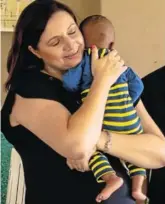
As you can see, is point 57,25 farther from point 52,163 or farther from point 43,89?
point 52,163

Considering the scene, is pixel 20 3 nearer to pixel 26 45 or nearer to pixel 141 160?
pixel 26 45

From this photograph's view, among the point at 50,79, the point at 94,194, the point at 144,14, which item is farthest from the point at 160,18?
the point at 94,194

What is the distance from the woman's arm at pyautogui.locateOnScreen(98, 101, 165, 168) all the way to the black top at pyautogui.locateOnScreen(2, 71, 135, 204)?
0.05 meters

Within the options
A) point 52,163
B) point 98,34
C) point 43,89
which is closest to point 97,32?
point 98,34

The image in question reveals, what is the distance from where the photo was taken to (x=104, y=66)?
1136 millimetres

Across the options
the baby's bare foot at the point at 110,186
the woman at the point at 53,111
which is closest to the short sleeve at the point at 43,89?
the woman at the point at 53,111

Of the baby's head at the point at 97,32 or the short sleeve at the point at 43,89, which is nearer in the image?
the short sleeve at the point at 43,89

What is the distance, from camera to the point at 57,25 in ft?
3.72

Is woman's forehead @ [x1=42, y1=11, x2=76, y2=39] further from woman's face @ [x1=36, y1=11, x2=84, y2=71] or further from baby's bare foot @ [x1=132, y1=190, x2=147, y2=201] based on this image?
baby's bare foot @ [x1=132, y1=190, x2=147, y2=201]

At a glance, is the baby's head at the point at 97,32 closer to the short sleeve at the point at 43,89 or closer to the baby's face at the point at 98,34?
the baby's face at the point at 98,34

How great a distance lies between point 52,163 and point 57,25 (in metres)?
0.40

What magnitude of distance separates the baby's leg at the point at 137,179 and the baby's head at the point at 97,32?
0.47 meters

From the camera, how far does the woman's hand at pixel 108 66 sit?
3.65 ft

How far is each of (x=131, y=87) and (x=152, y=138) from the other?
17 centimetres
